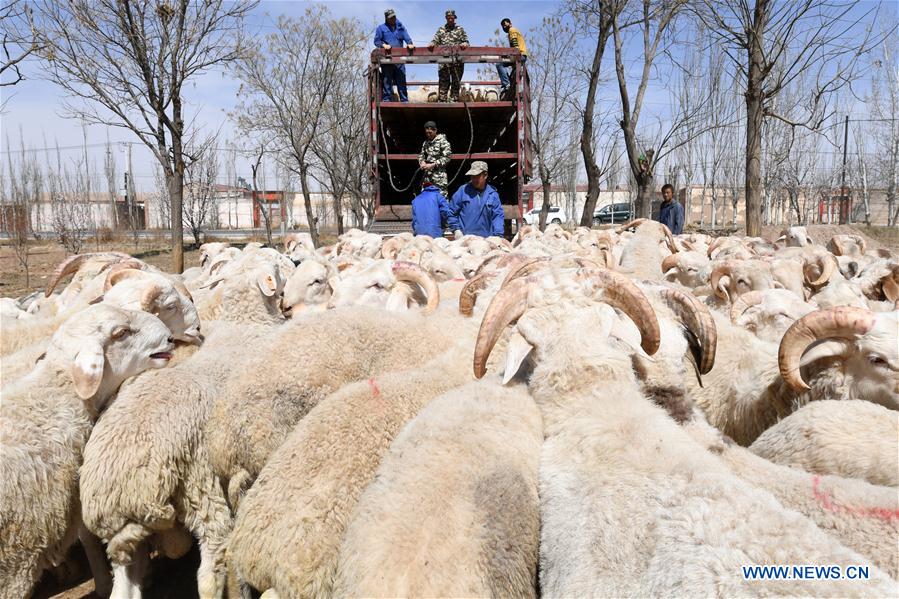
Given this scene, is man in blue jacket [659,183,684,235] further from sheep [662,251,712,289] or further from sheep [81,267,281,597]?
sheep [81,267,281,597]

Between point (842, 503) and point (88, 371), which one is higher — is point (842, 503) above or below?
below

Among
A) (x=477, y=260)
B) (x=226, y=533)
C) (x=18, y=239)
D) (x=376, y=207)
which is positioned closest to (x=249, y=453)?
(x=226, y=533)

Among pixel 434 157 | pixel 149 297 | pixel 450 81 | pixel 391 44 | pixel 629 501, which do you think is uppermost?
pixel 391 44

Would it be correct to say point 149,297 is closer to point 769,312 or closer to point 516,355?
point 516,355

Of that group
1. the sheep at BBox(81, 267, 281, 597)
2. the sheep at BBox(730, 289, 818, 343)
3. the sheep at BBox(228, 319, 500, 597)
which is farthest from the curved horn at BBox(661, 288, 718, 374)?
the sheep at BBox(81, 267, 281, 597)

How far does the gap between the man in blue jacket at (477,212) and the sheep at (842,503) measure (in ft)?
27.0

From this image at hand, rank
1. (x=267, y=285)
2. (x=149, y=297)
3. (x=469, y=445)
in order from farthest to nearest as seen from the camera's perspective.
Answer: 1. (x=267, y=285)
2. (x=149, y=297)
3. (x=469, y=445)

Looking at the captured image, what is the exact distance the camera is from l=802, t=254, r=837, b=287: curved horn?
20.0ft

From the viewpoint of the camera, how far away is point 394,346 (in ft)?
12.8

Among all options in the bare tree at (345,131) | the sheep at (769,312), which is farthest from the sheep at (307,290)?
the bare tree at (345,131)

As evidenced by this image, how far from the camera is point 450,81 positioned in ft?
39.1

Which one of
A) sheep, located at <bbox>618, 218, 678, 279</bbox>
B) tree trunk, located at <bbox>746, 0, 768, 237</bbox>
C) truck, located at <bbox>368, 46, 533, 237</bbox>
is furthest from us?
tree trunk, located at <bbox>746, 0, 768, 237</bbox>

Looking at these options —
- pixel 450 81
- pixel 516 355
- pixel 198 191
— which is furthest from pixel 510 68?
pixel 198 191

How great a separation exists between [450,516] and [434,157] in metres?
8.87
